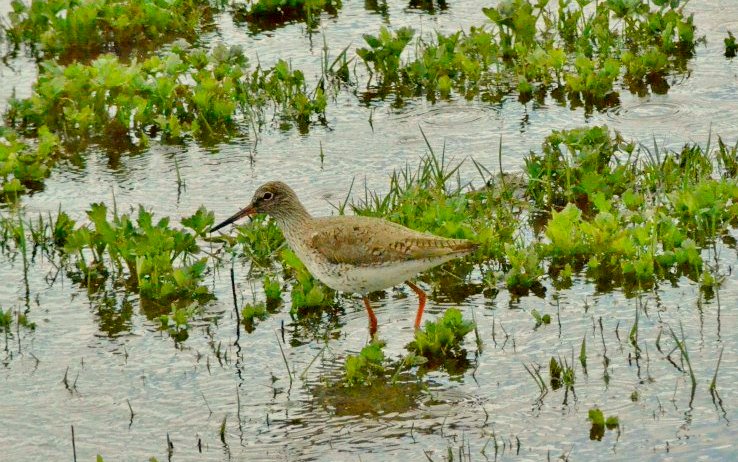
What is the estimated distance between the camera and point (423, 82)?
1195 cm

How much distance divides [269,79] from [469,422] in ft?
20.0

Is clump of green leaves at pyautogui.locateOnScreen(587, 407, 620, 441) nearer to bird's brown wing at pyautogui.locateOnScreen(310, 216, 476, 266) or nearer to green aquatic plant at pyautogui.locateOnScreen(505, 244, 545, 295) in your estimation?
bird's brown wing at pyautogui.locateOnScreen(310, 216, 476, 266)

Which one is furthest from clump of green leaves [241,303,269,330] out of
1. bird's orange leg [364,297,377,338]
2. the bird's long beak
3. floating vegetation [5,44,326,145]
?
floating vegetation [5,44,326,145]

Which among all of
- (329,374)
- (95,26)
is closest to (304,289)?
(329,374)

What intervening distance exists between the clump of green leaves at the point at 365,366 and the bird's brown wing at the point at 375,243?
0.75 meters

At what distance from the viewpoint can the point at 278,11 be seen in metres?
14.0

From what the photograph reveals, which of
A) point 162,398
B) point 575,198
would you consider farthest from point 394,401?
point 575,198

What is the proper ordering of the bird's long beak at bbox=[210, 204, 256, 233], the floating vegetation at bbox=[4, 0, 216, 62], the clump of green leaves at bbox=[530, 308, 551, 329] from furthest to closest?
the floating vegetation at bbox=[4, 0, 216, 62] → the bird's long beak at bbox=[210, 204, 256, 233] → the clump of green leaves at bbox=[530, 308, 551, 329]

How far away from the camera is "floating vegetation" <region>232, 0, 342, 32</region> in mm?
13758

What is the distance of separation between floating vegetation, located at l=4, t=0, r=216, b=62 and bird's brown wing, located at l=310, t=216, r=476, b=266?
223 inches

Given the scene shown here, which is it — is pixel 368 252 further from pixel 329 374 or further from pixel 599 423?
pixel 599 423

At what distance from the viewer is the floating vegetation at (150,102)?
11.3 metres

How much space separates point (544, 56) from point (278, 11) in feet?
11.9

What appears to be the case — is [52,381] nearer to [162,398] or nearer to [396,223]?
[162,398]
